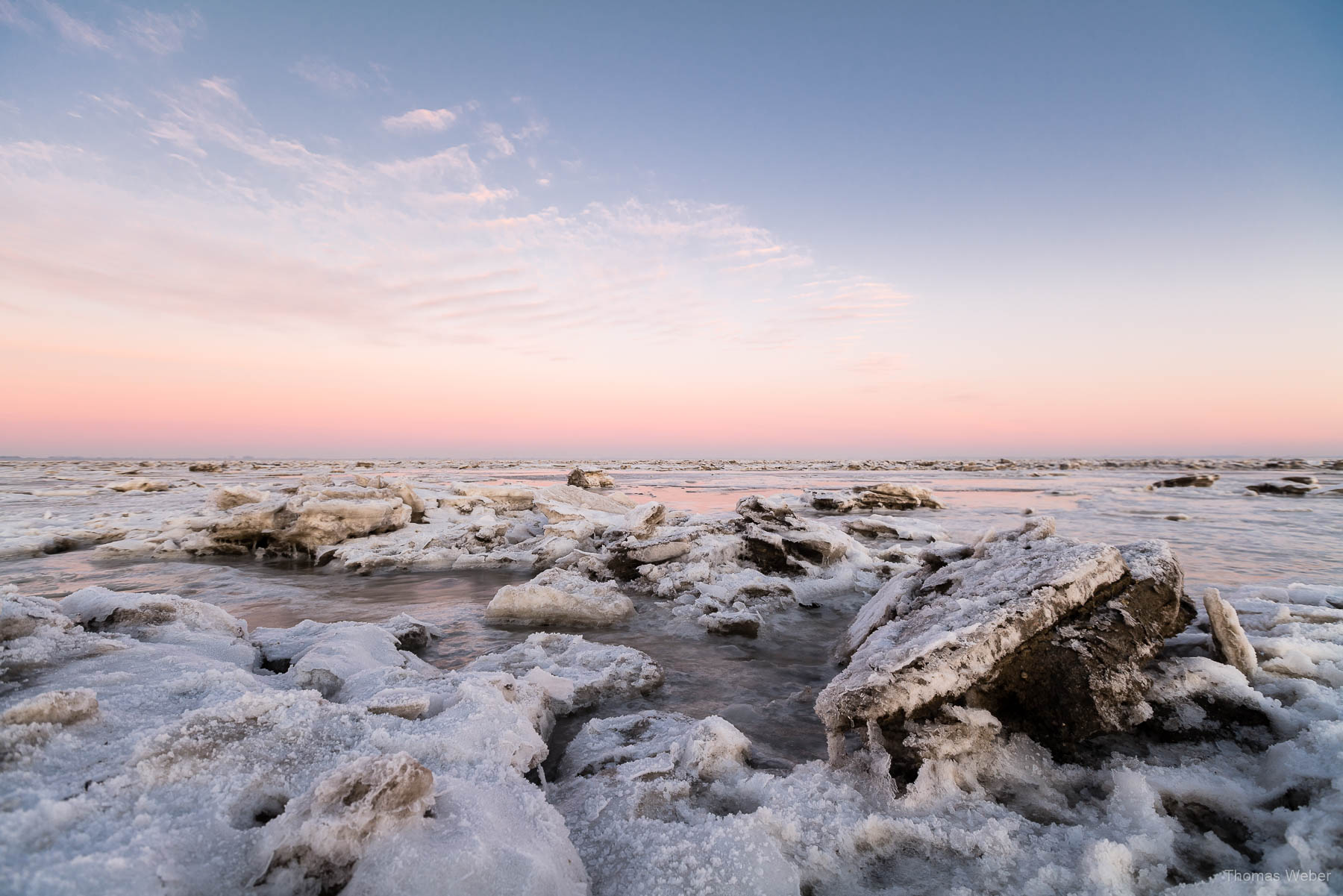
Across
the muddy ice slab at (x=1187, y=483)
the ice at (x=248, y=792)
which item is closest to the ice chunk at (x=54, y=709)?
the ice at (x=248, y=792)

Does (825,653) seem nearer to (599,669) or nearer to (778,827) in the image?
(599,669)

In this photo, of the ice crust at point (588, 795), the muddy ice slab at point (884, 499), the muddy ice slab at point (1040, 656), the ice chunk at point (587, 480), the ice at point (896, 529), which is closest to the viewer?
the ice crust at point (588, 795)

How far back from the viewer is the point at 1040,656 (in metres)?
2.80

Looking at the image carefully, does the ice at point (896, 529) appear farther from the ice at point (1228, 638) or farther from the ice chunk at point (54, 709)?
the ice chunk at point (54, 709)

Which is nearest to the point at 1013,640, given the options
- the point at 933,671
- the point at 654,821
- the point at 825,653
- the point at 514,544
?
the point at 933,671

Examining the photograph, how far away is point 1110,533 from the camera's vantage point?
1084 cm

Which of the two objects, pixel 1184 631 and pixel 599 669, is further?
pixel 599 669

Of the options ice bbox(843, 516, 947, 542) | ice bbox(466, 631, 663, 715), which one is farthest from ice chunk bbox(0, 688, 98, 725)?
ice bbox(843, 516, 947, 542)

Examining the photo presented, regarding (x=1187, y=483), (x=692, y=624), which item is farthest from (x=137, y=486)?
(x=1187, y=483)

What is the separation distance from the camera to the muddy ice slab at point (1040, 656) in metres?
2.67

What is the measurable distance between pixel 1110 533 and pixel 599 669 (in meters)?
11.2

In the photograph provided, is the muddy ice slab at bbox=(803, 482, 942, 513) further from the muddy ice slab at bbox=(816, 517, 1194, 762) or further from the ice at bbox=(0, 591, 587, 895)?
the ice at bbox=(0, 591, 587, 895)

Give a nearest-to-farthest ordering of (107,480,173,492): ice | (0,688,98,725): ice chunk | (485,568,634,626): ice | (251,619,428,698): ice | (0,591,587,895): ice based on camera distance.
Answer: (0,591,587,895): ice → (0,688,98,725): ice chunk → (251,619,428,698): ice → (485,568,634,626): ice → (107,480,173,492): ice

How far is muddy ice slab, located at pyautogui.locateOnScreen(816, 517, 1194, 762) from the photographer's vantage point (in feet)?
8.76
